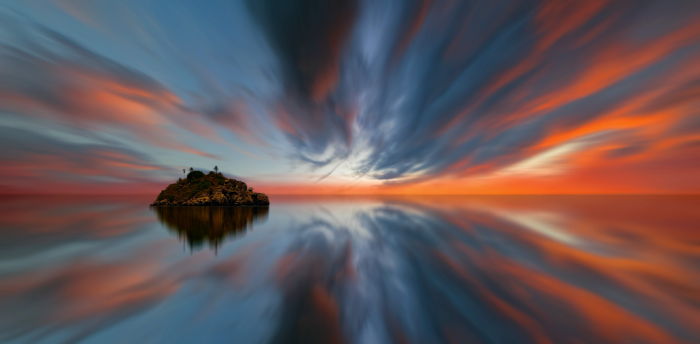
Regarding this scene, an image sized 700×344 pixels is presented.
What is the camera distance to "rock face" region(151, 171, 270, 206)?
71.1 metres

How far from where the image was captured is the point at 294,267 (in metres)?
14.3

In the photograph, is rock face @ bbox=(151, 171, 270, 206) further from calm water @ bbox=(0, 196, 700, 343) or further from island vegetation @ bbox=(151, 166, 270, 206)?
calm water @ bbox=(0, 196, 700, 343)

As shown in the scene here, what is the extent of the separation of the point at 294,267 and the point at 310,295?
432 cm

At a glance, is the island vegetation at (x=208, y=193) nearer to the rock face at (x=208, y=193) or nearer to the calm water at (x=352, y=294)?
the rock face at (x=208, y=193)

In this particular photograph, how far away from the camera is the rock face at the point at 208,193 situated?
7106 centimetres

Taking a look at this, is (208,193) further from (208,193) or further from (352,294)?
(352,294)

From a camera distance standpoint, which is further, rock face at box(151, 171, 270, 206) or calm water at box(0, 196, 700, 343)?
rock face at box(151, 171, 270, 206)

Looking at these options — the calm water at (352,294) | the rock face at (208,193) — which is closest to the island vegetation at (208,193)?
the rock face at (208,193)

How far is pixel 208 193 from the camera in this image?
71750 mm

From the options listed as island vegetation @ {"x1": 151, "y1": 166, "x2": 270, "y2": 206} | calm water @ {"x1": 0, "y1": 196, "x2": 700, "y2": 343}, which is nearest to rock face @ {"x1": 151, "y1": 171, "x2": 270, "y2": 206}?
island vegetation @ {"x1": 151, "y1": 166, "x2": 270, "y2": 206}

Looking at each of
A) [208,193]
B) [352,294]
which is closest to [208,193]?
[208,193]

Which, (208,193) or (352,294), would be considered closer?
(352,294)

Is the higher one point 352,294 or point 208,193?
point 208,193

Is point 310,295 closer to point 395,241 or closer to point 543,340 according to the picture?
point 543,340
